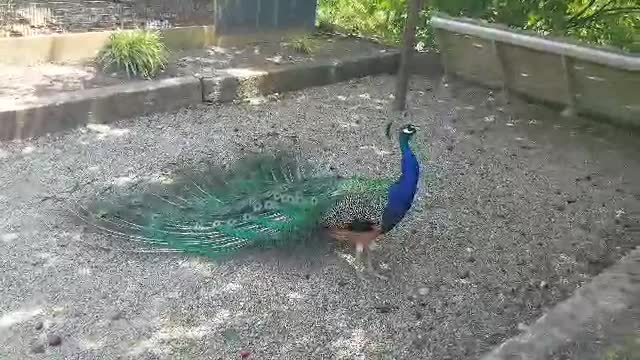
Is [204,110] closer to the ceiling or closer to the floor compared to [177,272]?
closer to the ceiling

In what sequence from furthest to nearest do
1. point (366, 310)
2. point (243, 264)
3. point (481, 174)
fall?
point (481, 174), point (243, 264), point (366, 310)

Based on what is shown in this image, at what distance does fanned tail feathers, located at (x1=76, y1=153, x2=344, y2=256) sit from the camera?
11.9 ft

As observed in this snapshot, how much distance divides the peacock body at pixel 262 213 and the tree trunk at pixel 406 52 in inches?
108

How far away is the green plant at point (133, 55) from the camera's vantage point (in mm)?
6301

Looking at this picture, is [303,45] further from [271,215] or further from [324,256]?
[271,215]

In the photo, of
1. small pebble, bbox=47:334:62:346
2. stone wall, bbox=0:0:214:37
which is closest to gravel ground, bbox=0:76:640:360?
small pebble, bbox=47:334:62:346

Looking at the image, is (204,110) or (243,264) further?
(204,110)

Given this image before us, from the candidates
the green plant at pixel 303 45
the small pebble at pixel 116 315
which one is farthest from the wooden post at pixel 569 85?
the small pebble at pixel 116 315

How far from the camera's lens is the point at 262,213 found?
3656 mm

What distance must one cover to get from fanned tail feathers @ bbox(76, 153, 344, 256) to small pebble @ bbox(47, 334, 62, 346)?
720 millimetres

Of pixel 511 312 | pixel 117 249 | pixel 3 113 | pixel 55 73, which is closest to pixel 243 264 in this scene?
pixel 117 249

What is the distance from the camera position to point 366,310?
349 cm

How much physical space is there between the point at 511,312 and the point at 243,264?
1.41 meters

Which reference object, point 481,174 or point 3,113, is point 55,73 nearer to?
point 3,113
